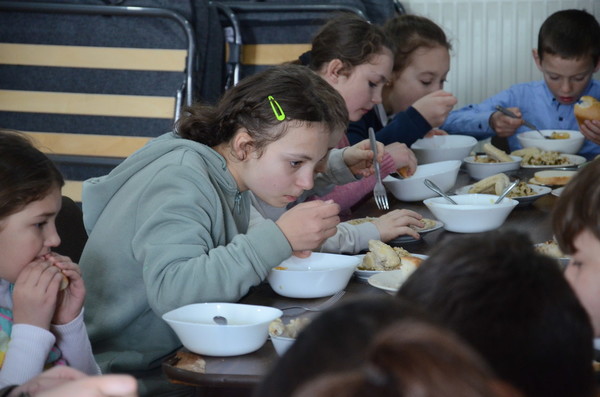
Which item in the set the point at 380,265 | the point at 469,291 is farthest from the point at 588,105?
the point at 469,291

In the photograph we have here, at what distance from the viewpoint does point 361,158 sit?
2.47 metres

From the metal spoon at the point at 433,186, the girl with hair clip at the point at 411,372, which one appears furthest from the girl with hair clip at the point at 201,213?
the girl with hair clip at the point at 411,372

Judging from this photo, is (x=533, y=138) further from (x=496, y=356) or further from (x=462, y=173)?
(x=496, y=356)

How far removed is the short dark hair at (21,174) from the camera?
4.71 feet

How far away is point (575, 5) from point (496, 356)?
158 inches

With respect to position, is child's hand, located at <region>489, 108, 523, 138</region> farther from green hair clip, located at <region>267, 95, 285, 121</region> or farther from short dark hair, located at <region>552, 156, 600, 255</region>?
short dark hair, located at <region>552, 156, 600, 255</region>

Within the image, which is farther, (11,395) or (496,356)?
(11,395)

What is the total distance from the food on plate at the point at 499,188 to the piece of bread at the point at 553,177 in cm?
15

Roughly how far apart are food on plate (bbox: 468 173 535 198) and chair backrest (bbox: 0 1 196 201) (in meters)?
1.75

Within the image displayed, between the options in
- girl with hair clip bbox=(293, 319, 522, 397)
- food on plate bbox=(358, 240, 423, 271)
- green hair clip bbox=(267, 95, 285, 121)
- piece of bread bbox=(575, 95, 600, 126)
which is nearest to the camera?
girl with hair clip bbox=(293, 319, 522, 397)

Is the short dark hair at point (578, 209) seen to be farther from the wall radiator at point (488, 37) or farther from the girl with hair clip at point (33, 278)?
the wall radiator at point (488, 37)

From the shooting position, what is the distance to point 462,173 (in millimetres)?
2822

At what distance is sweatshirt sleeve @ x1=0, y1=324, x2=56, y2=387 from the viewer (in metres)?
1.35

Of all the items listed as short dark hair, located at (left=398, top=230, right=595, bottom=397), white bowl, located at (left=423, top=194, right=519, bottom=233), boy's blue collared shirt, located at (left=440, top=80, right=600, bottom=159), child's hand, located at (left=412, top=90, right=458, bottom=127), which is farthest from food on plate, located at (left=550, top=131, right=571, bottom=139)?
short dark hair, located at (left=398, top=230, right=595, bottom=397)
